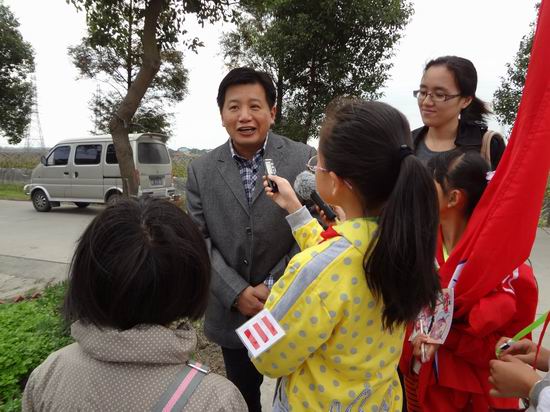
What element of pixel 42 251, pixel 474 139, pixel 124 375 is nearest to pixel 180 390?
pixel 124 375

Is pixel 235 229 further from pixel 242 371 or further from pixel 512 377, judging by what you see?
pixel 512 377

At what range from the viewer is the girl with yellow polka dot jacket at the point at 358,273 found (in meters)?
0.95

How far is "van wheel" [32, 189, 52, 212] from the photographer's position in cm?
1002

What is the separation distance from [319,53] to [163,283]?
845 centimetres

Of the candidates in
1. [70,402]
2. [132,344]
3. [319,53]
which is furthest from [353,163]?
[319,53]

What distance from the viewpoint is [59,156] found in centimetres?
986

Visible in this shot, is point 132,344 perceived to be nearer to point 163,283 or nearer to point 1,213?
point 163,283

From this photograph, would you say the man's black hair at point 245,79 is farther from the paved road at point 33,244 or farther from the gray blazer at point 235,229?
the paved road at point 33,244

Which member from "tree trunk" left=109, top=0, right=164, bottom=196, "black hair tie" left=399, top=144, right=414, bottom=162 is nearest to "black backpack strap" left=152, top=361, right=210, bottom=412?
"black hair tie" left=399, top=144, right=414, bottom=162

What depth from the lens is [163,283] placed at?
877 mm

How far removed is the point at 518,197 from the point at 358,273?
64 centimetres

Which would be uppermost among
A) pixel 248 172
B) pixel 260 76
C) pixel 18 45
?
pixel 18 45

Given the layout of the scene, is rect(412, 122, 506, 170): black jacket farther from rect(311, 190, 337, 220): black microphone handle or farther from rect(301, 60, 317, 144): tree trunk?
rect(301, 60, 317, 144): tree trunk

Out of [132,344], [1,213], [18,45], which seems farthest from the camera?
[18,45]
